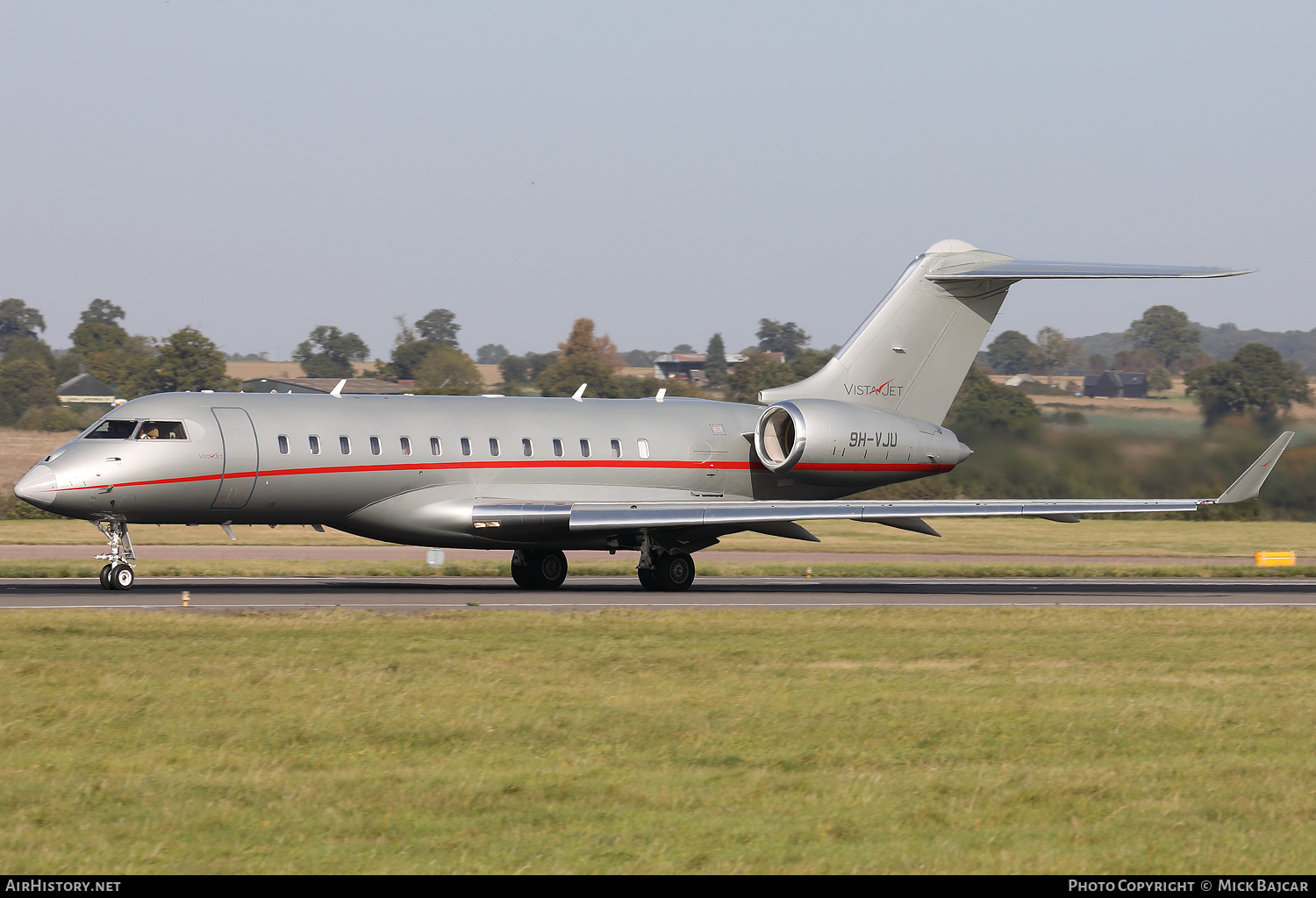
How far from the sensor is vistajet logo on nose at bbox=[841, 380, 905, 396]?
107 feet

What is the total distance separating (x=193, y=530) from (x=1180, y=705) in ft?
135

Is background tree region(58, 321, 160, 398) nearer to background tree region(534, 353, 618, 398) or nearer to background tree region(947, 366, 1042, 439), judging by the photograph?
background tree region(534, 353, 618, 398)

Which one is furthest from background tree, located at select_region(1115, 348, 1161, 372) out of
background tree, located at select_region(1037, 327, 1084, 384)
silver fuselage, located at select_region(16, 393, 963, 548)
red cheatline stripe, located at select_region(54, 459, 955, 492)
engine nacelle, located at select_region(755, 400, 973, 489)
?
silver fuselage, located at select_region(16, 393, 963, 548)

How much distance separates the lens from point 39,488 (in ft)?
80.4

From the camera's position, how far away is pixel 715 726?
12516 mm

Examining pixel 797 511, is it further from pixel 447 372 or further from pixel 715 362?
pixel 715 362

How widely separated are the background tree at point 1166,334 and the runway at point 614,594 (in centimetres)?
16447

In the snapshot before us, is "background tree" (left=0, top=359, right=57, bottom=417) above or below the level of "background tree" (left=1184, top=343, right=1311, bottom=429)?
above

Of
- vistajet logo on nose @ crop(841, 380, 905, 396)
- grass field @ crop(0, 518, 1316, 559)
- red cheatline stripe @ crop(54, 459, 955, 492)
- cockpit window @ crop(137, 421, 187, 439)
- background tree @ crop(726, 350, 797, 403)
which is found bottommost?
grass field @ crop(0, 518, 1316, 559)

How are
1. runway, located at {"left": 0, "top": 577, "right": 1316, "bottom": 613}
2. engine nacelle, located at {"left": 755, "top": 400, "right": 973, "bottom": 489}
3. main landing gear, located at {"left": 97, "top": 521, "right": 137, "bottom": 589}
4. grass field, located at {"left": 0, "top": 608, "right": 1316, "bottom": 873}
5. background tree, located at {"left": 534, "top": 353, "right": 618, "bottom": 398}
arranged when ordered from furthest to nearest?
background tree, located at {"left": 534, "top": 353, "right": 618, "bottom": 398} < engine nacelle, located at {"left": 755, "top": 400, "right": 973, "bottom": 489} < main landing gear, located at {"left": 97, "top": 521, "right": 137, "bottom": 589} < runway, located at {"left": 0, "top": 577, "right": 1316, "bottom": 613} < grass field, located at {"left": 0, "top": 608, "right": 1316, "bottom": 873}

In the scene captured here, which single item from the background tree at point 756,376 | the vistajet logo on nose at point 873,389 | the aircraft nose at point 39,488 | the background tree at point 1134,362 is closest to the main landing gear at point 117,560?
the aircraft nose at point 39,488

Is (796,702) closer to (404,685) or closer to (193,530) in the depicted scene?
(404,685)

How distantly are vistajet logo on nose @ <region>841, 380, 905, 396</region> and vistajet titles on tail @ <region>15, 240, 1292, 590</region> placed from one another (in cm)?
4
